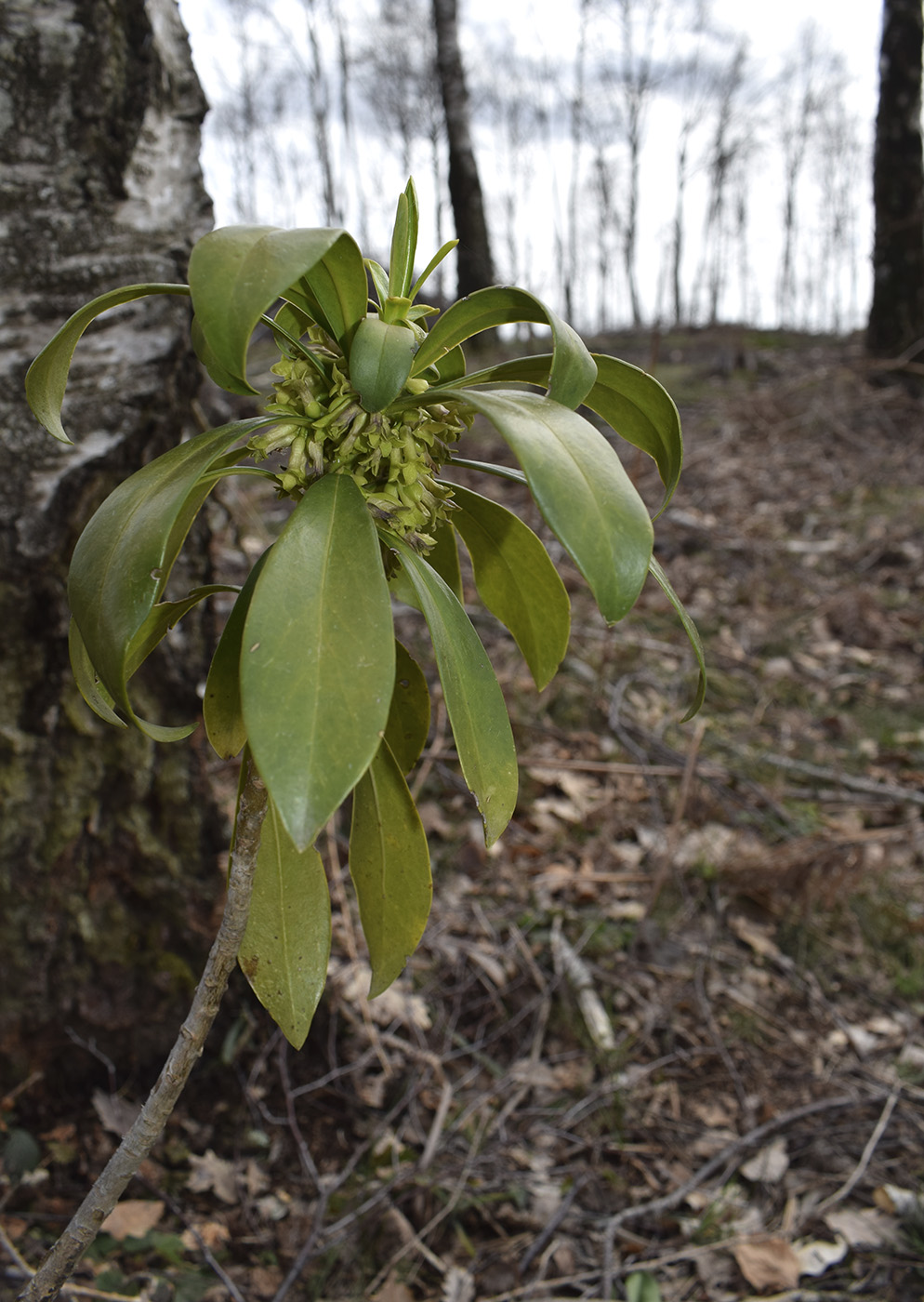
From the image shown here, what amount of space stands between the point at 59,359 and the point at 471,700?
1.57 ft

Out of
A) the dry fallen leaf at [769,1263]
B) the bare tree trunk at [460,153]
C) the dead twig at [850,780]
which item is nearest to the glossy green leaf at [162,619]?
the dry fallen leaf at [769,1263]

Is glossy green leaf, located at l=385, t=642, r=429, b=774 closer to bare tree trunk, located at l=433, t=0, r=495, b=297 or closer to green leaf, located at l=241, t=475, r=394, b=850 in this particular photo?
green leaf, located at l=241, t=475, r=394, b=850

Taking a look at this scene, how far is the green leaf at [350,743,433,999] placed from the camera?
85 cm

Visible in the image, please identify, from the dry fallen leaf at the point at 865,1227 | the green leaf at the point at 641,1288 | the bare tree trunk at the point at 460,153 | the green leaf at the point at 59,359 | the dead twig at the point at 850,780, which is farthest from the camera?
the bare tree trunk at the point at 460,153

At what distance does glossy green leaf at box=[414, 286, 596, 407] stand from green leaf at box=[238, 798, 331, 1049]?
19.1 inches

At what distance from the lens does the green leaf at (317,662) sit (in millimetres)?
540

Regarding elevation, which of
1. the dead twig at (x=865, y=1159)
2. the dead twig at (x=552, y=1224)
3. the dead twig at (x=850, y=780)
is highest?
the dead twig at (x=552, y=1224)

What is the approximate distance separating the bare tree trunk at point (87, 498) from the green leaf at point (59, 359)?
686 millimetres

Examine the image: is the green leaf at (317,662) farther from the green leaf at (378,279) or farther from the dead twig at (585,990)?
the dead twig at (585,990)

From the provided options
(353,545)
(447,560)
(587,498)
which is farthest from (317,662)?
(447,560)

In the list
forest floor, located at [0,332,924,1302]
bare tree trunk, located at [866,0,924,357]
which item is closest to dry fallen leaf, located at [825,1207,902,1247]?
forest floor, located at [0,332,924,1302]

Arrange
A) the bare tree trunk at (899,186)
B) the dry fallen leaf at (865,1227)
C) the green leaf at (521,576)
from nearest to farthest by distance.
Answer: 1. the green leaf at (521,576)
2. the dry fallen leaf at (865,1227)
3. the bare tree trunk at (899,186)

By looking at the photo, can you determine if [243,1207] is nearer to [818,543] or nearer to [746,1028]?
[746,1028]

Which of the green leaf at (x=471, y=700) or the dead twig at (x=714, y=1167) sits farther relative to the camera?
the dead twig at (x=714, y=1167)
